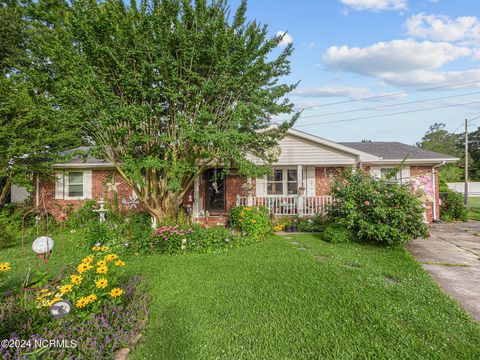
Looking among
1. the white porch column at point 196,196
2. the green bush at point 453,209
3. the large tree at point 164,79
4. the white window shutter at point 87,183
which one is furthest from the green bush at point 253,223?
the green bush at point 453,209

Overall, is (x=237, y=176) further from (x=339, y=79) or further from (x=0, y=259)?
(x=339, y=79)

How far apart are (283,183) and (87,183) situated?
9.25 m

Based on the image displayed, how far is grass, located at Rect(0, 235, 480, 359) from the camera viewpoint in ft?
8.35

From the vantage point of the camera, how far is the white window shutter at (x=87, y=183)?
38.0 ft

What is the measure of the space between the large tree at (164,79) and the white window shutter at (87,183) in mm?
5629

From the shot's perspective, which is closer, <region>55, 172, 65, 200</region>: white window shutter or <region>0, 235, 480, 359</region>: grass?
<region>0, 235, 480, 359</region>: grass

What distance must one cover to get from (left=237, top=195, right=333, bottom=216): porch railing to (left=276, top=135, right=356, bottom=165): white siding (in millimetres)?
1478

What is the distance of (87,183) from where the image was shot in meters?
11.6

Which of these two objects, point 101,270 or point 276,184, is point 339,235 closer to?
point 276,184

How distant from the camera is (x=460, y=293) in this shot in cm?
387

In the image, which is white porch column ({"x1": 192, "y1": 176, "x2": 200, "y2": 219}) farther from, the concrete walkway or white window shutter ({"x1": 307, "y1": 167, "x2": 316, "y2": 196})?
the concrete walkway

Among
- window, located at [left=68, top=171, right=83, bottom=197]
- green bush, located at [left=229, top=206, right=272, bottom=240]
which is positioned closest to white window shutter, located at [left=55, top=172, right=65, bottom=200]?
window, located at [left=68, top=171, right=83, bottom=197]

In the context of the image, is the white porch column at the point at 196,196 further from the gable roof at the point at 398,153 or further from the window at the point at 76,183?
the gable roof at the point at 398,153

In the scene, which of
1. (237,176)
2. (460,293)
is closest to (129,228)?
(237,176)
